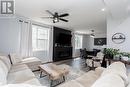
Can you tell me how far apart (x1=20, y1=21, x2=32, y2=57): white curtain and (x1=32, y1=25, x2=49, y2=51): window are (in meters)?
0.67

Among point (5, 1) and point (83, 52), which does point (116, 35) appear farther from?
point (83, 52)

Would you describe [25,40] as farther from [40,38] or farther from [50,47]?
[50,47]

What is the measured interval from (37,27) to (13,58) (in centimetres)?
291

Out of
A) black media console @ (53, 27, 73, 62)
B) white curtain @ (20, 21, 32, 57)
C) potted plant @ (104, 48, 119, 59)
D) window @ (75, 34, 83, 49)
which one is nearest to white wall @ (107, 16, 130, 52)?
potted plant @ (104, 48, 119, 59)

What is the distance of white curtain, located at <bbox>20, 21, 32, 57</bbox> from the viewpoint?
→ 5590 millimetres

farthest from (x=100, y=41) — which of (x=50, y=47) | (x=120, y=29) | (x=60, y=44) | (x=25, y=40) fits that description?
(x=25, y=40)

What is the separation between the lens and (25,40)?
5.73m

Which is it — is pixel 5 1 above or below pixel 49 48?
above

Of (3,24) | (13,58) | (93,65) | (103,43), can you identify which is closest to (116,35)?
(93,65)

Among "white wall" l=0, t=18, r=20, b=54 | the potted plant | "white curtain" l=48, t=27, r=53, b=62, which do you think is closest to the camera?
the potted plant

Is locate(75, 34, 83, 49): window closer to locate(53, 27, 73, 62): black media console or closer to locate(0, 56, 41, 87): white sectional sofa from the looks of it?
locate(53, 27, 73, 62): black media console

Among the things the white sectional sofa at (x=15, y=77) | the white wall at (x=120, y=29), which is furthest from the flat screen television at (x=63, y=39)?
the white sectional sofa at (x=15, y=77)

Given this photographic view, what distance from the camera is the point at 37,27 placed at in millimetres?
6898

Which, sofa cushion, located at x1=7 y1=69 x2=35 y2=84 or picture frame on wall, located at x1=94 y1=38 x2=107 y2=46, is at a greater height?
picture frame on wall, located at x1=94 y1=38 x2=107 y2=46
